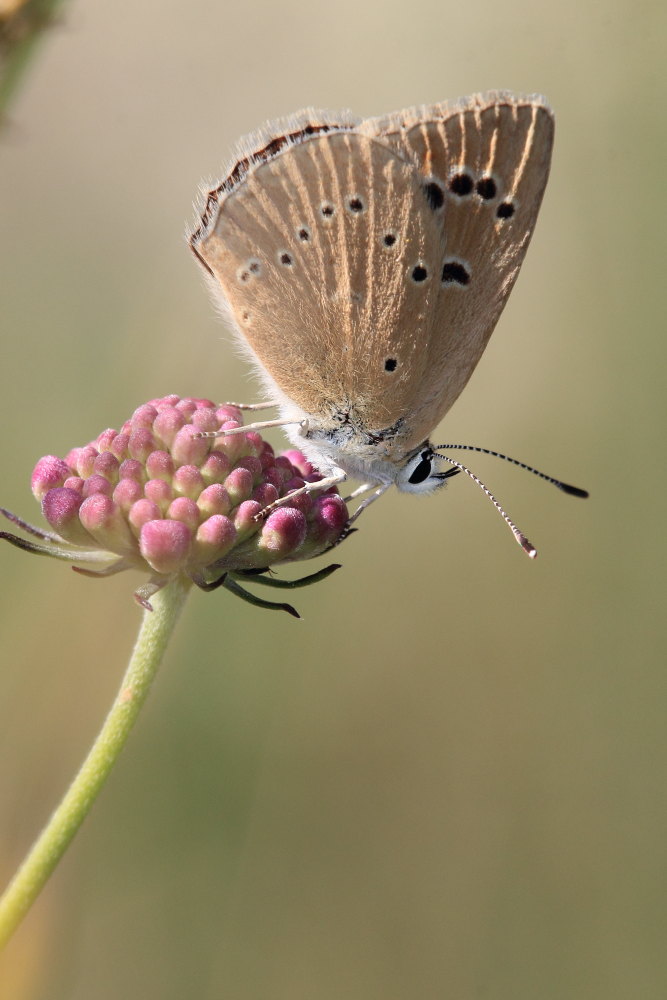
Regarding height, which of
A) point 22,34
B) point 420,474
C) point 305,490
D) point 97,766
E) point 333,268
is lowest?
point 420,474

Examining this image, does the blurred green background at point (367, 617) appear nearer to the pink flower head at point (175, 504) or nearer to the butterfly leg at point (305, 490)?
the pink flower head at point (175, 504)

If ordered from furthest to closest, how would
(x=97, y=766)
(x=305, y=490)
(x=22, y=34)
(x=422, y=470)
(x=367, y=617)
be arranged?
(x=367, y=617)
(x=422, y=470)
(x=305, y=490)
(x=97, y=766)
(x=22, y=34)

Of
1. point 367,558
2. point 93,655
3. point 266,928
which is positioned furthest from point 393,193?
point 266,928

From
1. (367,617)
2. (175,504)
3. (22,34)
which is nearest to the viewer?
(22,34)

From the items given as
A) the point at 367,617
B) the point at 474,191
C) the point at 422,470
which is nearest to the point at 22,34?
the point at 474,191

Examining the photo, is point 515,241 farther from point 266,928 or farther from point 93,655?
point 266,928

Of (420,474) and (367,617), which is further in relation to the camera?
(367,617)

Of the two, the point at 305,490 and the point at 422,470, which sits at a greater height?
the point at 305,490

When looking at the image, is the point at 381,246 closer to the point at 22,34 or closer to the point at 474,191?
the point at 474,191
